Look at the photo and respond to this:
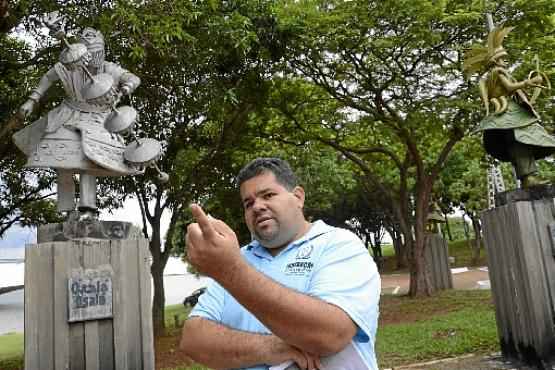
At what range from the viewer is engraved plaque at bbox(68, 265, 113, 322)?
12.9 ft

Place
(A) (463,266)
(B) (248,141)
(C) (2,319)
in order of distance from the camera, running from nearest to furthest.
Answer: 1. (B) (248,141)
2. (C) (2,319)
3. (A) (463,266)

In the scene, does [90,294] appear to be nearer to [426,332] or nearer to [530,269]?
[530,269]

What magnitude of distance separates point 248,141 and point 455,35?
4856 millimetres

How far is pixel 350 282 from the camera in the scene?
1409mm

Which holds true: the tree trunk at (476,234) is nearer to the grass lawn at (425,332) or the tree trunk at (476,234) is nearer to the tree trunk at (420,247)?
the grass lawn at (425,332)

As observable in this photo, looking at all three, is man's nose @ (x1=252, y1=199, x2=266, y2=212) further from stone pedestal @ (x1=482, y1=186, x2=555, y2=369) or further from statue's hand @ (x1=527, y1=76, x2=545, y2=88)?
statue's hand @ (x1=527, y1=76, x2=545, y2=88)

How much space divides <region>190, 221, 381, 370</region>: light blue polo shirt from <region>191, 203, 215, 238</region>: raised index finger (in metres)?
0.38

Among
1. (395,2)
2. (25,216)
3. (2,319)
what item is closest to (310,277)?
(395,2)

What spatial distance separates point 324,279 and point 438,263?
41.7 feet

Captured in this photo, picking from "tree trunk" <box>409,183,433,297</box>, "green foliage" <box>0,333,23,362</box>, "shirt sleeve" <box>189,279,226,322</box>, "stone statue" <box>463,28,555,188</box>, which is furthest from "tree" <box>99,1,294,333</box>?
"tree trunk" <box>409,183,433,297</box>

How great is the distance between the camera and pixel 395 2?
8.39 metres

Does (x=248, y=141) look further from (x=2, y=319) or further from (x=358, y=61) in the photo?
(x=2, y=319)

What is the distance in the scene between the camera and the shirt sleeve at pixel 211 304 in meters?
1.63

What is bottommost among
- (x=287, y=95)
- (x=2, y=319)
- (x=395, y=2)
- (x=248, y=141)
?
(x=2, y=319)
